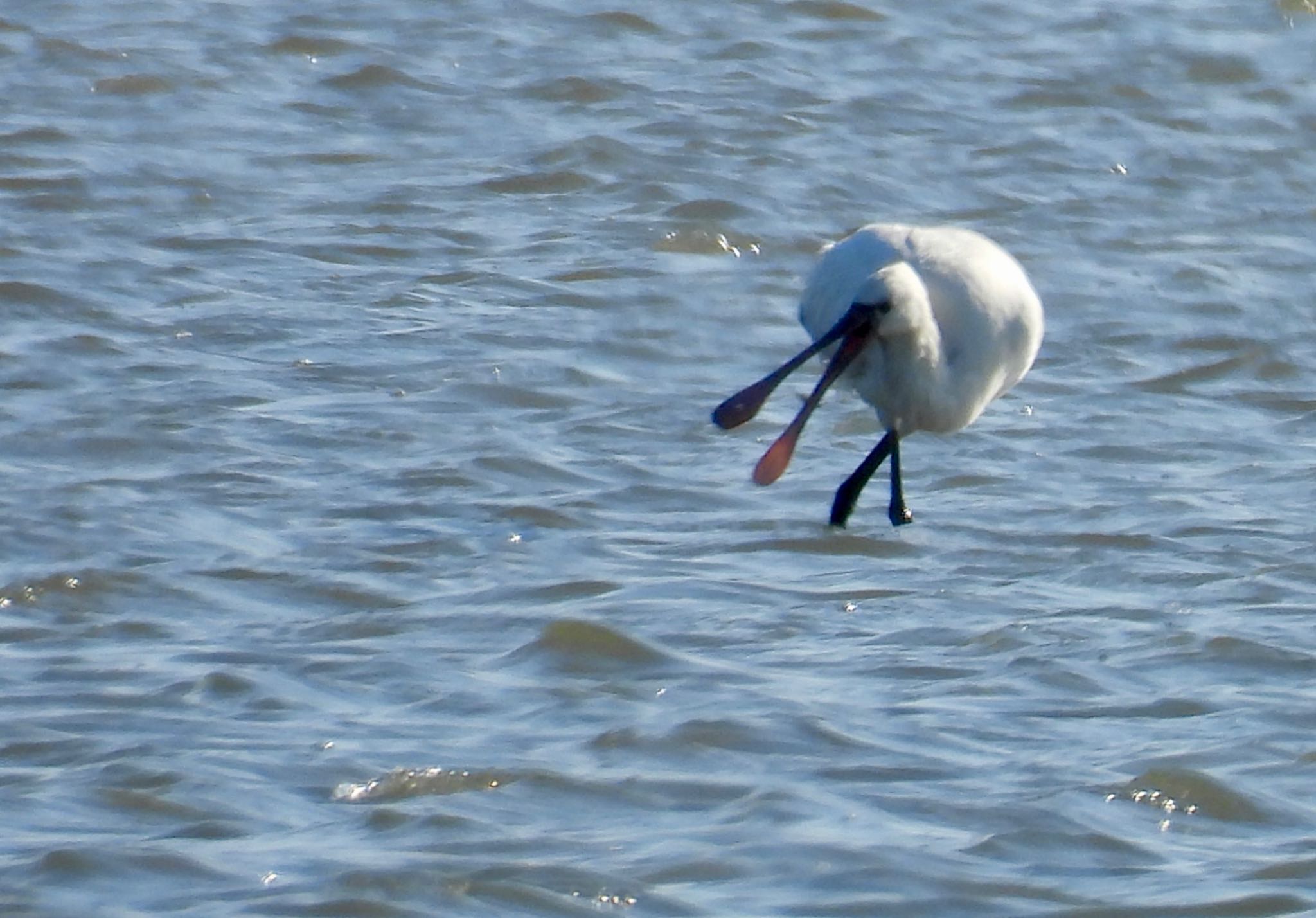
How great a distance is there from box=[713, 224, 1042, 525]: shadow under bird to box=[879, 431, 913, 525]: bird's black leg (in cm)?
3

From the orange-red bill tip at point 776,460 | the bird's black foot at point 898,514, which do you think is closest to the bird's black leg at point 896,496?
the bird's black foot at point 898,514

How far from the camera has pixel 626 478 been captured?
8.45 metres

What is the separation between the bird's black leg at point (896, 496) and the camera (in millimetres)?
7627

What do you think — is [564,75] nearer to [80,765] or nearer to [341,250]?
[341,250]

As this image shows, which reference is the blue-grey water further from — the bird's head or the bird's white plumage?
the bird's head

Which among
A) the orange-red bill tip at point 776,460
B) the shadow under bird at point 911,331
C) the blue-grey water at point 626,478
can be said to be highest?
the shadow under bird at point 911,331

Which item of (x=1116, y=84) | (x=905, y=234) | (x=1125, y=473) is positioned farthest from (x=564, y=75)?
(x=905, y=234)

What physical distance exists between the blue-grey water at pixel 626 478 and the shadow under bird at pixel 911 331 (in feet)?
1.63

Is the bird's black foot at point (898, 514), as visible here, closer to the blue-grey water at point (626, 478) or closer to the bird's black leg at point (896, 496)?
the bird's black leg at point (896, 496)

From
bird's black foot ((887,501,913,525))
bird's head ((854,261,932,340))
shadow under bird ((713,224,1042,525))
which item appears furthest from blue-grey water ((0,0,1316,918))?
bird's head ((854,261,932,340))

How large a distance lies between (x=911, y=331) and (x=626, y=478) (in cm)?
165

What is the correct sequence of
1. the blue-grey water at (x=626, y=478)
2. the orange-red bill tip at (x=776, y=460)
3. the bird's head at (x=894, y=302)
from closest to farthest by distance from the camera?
the blue-grey water at (x=626, y=478), the bird's head at (x=894, y=302), the orange-red bill tip at (x=776, y=460)

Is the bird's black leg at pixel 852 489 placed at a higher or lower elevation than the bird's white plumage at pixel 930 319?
lower

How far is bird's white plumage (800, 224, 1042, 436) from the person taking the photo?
276 inches
